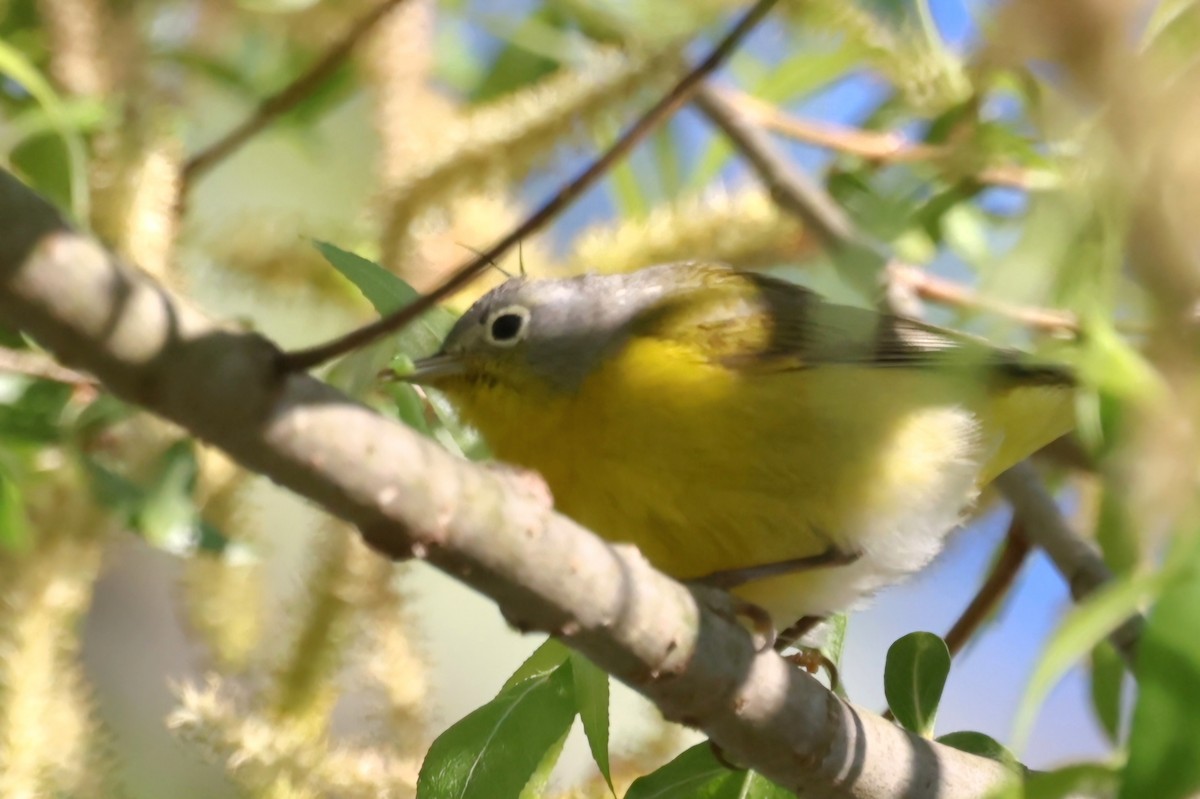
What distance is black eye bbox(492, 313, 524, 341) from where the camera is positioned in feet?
6.15

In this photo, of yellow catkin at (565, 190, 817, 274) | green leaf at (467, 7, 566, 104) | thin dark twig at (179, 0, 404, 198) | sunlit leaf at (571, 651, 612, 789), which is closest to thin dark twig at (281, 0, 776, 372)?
sunlit leaf at (571, 651, 612, 789)

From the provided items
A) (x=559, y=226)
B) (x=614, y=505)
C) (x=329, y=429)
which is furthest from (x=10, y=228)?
(x=559, y=226)

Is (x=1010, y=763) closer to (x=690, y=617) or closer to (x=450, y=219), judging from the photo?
(x=690, y=617)

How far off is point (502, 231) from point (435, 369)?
2.43ft

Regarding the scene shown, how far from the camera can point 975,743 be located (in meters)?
1.44

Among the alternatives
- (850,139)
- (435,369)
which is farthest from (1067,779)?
(850,139)

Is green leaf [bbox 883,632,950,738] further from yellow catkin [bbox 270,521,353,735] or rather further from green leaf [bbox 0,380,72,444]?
green leaf [bbox 0,380,72,444]

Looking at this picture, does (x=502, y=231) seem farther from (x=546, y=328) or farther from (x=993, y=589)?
(x=993, y=589)

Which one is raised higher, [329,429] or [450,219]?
[450,219]

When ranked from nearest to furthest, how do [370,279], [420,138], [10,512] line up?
[370,279]
[10,512]
[420,138]

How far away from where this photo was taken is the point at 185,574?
2090 mm

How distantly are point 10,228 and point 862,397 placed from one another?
1.25m

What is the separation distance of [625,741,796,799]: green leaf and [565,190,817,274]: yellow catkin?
3.22ft

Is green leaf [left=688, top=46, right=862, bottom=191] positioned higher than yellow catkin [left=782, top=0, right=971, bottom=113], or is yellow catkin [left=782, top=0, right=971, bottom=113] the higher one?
green leaf [left=688, top=46, right=862, bottom=191]
